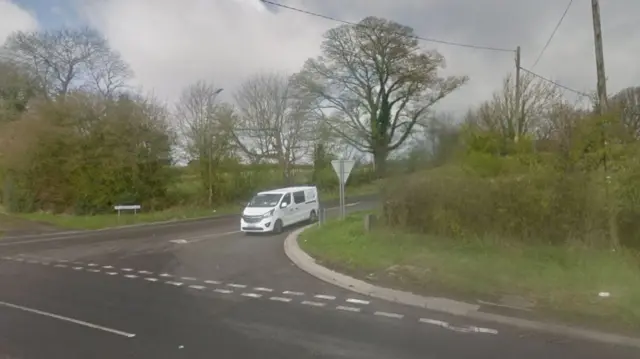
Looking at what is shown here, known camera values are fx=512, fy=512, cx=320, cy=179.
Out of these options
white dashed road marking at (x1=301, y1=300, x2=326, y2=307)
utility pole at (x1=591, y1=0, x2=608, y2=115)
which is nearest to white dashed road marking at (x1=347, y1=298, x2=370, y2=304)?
white dashed road marking at (x1=301, y1=300, x2=326, y2=307)

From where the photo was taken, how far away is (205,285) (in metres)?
10.2

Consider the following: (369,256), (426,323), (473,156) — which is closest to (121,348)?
(426,323)

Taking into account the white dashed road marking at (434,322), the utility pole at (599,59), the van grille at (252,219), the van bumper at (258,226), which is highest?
the utility pole at (599,59)

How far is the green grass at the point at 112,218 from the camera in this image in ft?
87.3

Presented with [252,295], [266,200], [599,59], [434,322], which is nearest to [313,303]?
[252,295]

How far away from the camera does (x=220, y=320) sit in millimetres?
7352

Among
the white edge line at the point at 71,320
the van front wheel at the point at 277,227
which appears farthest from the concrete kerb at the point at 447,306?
the van front wheel at the point at 277,227

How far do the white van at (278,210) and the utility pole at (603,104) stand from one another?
41.4 feet

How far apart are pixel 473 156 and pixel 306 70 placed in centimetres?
2670

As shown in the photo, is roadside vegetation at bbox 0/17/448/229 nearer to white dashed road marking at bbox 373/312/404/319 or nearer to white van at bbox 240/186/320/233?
white van at bbox 240/186/320/233

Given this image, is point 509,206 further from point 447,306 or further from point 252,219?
point 252,219

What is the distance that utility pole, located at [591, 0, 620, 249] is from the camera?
10375mm

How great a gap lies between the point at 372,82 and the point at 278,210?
882 inches

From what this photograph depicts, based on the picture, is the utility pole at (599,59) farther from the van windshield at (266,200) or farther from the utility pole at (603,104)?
the van windshield at (266,200)
